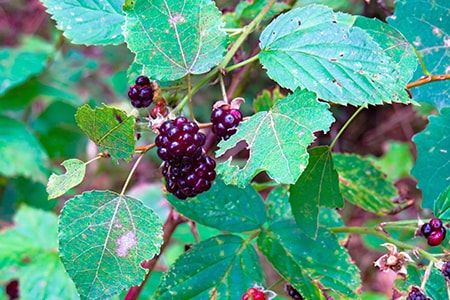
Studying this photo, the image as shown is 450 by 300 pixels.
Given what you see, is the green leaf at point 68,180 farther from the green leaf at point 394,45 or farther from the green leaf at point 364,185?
the green leaf at point 364,185

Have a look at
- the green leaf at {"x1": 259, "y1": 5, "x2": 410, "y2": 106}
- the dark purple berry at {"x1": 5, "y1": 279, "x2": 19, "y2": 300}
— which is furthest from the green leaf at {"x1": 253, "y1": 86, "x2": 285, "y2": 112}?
the dark purple berry at {"x1": 5, "y1": 279, "x2": 19, "y2": 300}

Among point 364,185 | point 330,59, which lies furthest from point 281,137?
point 364,185

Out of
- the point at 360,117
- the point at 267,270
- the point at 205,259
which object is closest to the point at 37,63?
the point at 205,259

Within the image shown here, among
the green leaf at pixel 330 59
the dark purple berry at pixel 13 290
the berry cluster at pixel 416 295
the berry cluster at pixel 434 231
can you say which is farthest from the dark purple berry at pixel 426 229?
the dark purple berry at pixel 13 290

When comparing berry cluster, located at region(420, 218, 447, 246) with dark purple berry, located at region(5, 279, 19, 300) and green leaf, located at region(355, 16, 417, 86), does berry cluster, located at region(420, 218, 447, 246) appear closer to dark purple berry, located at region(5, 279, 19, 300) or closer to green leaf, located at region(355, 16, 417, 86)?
green leaf, located at region(355, 16, 417, 86)

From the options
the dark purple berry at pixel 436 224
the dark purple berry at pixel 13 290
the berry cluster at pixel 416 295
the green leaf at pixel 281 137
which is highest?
the green leaf at pixel 281 137

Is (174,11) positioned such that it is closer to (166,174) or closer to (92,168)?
(166,174)
